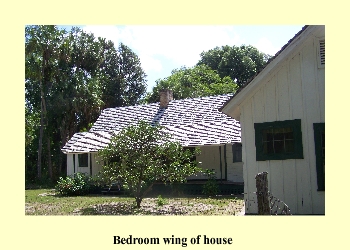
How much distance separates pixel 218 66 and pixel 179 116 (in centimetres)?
2674

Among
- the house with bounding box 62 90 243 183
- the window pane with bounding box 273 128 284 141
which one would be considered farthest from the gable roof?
the house with bounding box 62 90 243 183

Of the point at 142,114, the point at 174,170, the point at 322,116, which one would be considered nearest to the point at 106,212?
the point at 174,170

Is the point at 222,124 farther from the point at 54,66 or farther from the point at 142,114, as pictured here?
the point at 54,66

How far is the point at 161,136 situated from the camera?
15609mm

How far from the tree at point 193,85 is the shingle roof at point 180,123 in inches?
441

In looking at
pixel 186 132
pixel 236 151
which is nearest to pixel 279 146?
pixel 236 151

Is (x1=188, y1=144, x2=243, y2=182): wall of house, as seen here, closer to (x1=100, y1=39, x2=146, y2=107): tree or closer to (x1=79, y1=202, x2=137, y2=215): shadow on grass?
(x1=79, y1=202, x2=137, y2=215): shadow on grass

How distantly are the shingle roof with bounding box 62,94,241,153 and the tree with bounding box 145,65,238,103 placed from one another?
36.7ft

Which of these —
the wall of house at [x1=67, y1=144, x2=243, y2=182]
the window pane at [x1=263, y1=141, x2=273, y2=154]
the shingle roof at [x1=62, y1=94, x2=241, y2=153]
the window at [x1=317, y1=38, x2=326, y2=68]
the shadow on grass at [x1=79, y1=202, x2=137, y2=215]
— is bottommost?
the shadow on grass at [x1=79, y1=202, x2=137, y2=215]

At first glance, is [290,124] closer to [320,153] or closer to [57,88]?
[320,153]

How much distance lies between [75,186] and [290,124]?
14635 millimetres

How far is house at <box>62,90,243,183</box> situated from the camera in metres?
21.6

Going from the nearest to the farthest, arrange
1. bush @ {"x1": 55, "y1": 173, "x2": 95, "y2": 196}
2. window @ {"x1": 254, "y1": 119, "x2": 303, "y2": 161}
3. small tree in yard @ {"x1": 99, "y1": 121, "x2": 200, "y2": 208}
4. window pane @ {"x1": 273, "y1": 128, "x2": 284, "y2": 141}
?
1. window @ {"x1": 254, "y1": 119, "x2": 303, "y2": 161}
2. window pane @ {"x1": 273, "y1": 128, "x2": 284, "y2": 141}
3. small tree in yard @ {"x1": 99, "y1": 121, "x2": 200, "y2": 208}
4. bush @ {"x1": 55, "y1": 173, "x2": 95, "y2": 196}

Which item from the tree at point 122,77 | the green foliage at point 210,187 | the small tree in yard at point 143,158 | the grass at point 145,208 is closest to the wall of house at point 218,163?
the green foliage at point 210,187
